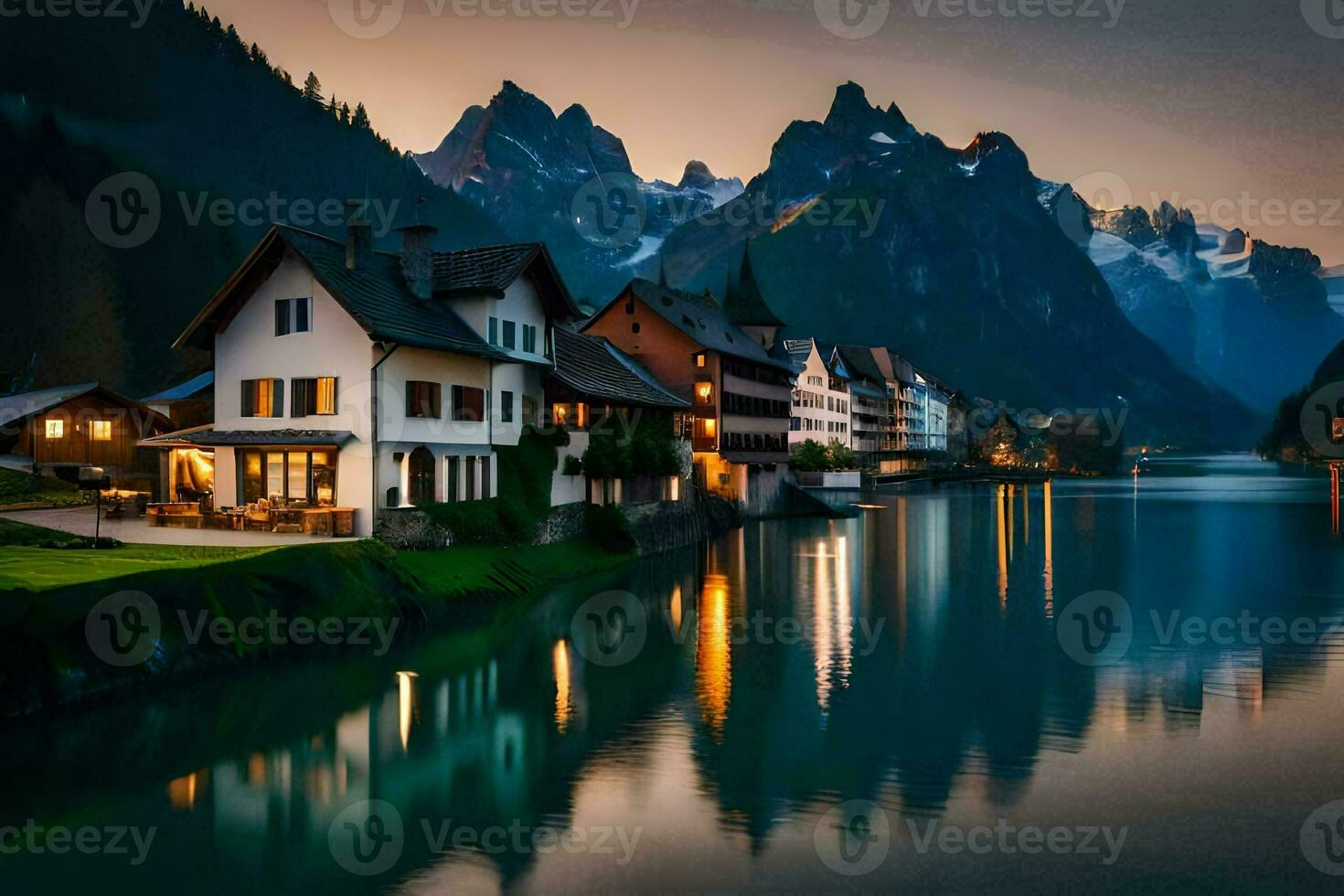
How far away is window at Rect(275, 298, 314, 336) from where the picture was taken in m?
38.5

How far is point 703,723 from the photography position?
2353cm

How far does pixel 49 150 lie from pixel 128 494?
10862cm

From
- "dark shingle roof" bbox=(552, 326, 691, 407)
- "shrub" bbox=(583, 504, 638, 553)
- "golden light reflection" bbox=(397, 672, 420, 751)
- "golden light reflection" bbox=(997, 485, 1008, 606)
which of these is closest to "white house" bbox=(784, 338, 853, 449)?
"golden light reflection" bbox=(997, 485, 1008, 606)

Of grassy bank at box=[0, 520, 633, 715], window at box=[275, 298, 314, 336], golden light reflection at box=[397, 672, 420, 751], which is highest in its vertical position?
window at box=[275, 298, 314, 336]

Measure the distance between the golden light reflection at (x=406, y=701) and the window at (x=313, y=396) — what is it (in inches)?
577

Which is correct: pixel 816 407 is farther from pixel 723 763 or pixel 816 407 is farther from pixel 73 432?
pixel 723 763

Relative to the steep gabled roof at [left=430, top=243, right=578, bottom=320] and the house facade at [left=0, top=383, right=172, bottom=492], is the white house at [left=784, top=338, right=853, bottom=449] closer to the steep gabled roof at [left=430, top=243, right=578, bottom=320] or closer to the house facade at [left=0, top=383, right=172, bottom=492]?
the steep gabled roof at [left=430, top=243, right=578, bottom=320]

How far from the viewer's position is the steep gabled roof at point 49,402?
54125 mm

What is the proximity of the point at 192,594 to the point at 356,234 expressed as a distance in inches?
822

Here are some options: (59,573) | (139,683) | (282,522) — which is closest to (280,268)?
(282,522)

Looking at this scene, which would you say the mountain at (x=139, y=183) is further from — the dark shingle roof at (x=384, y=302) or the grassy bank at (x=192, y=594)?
the grassy bank at (x=192, y=594)

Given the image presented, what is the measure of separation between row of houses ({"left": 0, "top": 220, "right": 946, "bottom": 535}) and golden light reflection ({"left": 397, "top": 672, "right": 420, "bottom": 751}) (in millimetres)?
10852

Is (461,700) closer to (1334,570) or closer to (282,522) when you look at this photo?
(282,522)

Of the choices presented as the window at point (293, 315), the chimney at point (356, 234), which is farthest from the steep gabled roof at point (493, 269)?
the window at point (293, 315)
